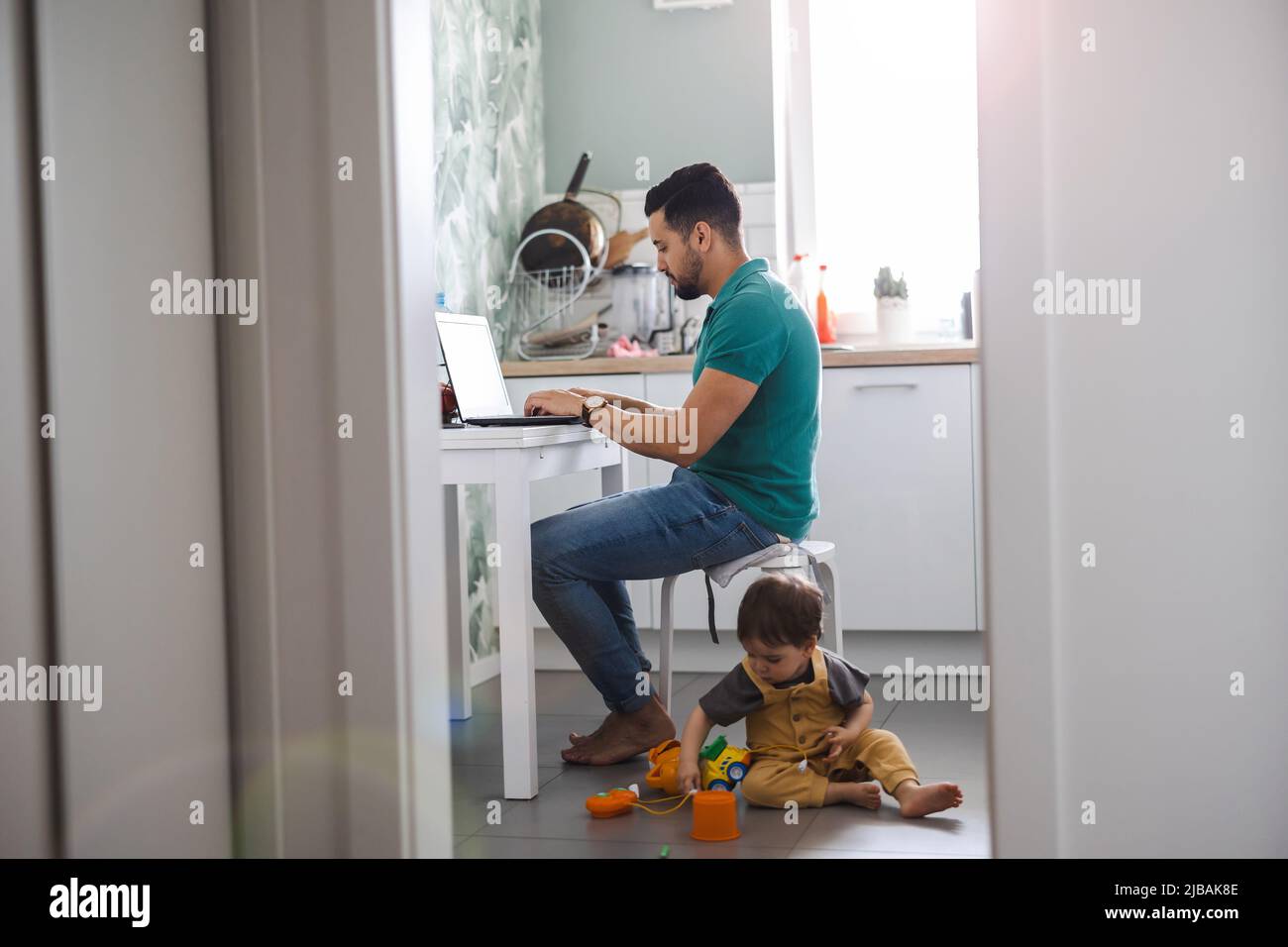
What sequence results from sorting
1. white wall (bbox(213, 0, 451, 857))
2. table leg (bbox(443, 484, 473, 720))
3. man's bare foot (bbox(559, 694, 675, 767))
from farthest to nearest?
table leg (bbox(443, 484, 473, 720)) → man's bare foot (bbox(559, 694, 675, 767)) → white wall (bbox(213, 0, 451, 857))

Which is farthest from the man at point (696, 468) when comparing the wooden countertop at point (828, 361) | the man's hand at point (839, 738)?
the wooden countertop at point (828, 361)

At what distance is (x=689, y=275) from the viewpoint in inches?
102

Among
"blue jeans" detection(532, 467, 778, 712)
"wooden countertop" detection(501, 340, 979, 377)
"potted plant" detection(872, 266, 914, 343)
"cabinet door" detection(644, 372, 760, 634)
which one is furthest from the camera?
"potted plant" detection(872, 266, 914, 343)

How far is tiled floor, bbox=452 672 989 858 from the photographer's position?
A: 2041mm

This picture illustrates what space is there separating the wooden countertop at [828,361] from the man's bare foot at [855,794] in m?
1.37

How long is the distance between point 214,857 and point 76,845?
0.18 meters

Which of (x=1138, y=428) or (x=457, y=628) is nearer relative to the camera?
(x=1138, y=428)

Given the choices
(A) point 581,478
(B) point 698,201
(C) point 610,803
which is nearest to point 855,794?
(C) point 610,803

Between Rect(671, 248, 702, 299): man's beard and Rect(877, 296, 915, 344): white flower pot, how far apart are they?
1269mm

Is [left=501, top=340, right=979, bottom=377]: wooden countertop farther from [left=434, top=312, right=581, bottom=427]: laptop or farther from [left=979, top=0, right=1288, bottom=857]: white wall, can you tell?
[left=979, top=0, right=1288, bottom=857]: white wall

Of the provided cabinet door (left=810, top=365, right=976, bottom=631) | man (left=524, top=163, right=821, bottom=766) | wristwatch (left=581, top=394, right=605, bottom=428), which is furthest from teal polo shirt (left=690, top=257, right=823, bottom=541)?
cabinet door (left=810, top=365, right=976, bottom=631)

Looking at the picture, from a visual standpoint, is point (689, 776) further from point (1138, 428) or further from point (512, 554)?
point (1138, 428)

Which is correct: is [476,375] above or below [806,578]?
above

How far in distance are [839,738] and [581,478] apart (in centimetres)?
148
